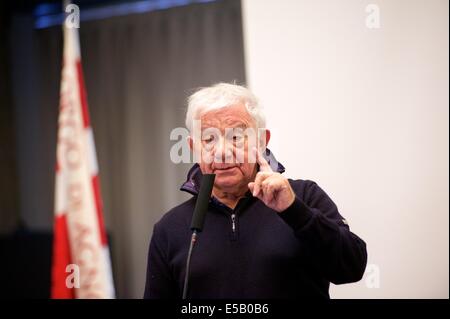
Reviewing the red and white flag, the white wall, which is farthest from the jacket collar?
the red and white flag

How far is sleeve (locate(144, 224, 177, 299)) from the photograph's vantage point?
104 cm

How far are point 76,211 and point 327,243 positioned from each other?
141 centimetres

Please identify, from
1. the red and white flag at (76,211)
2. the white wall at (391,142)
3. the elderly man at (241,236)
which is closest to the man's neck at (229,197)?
the elderly man at (241,236)

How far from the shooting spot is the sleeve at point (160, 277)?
3.42 feet

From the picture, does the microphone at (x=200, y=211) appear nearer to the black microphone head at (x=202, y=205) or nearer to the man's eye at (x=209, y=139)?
the black microphone head at (x=202, y=205)

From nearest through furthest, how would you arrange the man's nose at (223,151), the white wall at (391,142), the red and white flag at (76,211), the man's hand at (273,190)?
the man's hand at (273,190), the man's nose at (223,151), the white wall at (391,142), the red and white flag at (76,211)

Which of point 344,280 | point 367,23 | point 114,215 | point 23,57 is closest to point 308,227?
point 344,280

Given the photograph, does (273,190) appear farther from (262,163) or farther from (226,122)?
(226,122)

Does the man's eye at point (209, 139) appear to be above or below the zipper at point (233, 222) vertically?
above

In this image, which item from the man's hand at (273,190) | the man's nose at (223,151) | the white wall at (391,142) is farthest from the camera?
the white wall at (391,142)
